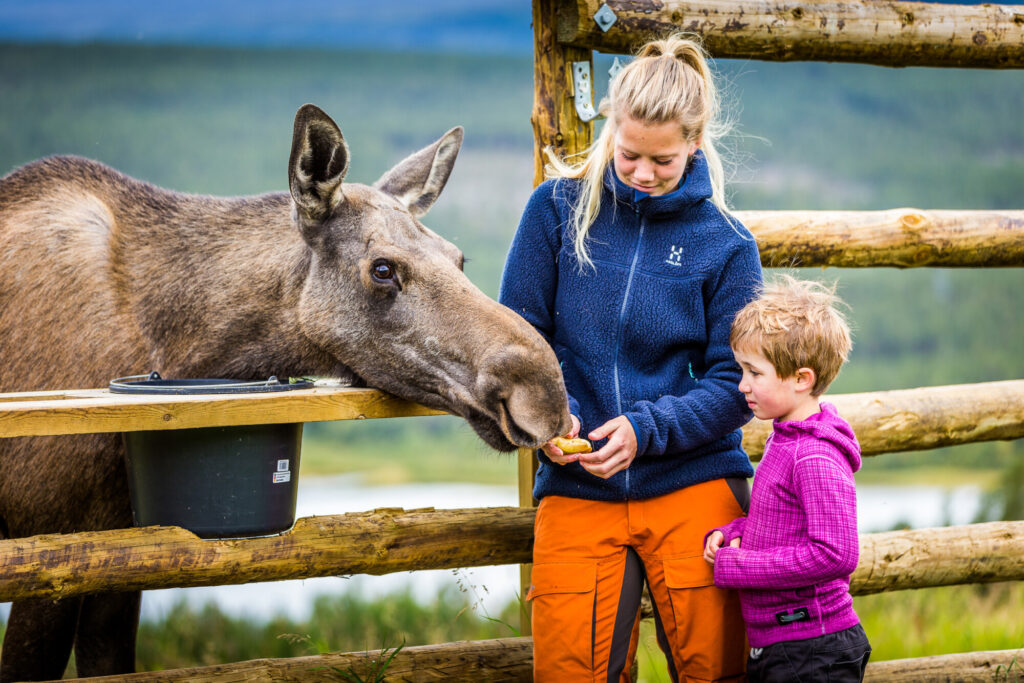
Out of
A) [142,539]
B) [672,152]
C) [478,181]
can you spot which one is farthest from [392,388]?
[478,181]

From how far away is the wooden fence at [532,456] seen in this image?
250 centimetres

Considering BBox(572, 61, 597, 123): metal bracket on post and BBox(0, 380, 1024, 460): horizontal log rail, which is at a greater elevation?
BBox(572, 61, 597, 123): metal bracket on post

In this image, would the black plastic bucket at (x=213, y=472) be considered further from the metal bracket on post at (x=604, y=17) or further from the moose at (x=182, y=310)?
the metal bracket on post at (x=604, y=17)

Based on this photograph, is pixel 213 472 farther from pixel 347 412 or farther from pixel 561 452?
pixel 561 452

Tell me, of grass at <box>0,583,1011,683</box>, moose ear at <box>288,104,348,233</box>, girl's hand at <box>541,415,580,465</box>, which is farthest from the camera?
grass at <box>0,583,1011,683</box>

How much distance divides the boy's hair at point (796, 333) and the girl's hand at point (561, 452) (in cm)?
49

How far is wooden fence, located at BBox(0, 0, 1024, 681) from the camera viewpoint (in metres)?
2.50

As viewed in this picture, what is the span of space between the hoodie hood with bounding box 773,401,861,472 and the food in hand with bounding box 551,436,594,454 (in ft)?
1.70

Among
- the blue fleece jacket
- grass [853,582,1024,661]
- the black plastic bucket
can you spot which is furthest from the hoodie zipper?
grass [853,582,1024,661]

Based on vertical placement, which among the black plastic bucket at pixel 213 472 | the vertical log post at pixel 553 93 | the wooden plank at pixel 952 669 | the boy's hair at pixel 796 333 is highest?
the vertical log post at pixel 553 93

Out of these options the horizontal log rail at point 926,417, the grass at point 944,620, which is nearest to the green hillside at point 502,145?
the grass at point 944,620

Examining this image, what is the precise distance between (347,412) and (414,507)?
321cm

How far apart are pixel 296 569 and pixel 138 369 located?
0.87m

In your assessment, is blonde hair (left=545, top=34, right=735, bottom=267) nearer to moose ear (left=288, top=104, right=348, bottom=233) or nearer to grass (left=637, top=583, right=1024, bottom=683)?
moose ear (left=288, top=104, right=348, bottom=233)
